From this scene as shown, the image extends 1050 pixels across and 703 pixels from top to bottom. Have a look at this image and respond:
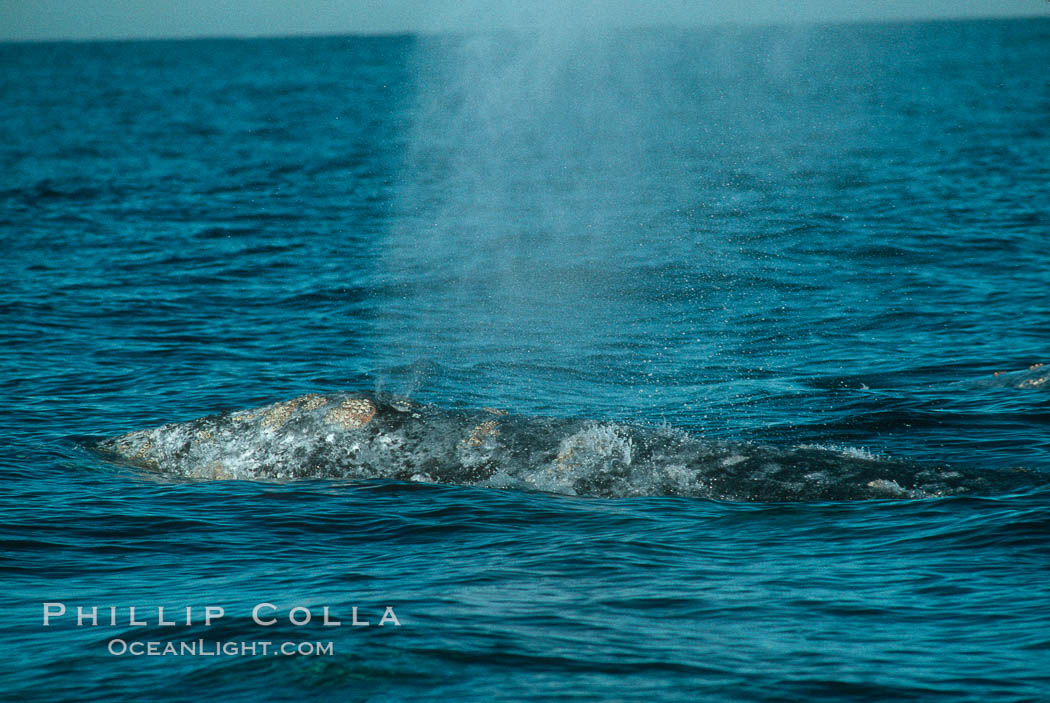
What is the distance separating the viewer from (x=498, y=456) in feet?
41.0

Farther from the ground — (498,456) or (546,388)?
(546,388)

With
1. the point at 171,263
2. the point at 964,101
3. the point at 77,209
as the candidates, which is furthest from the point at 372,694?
the point at 964,101

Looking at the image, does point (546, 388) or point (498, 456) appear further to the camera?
point (546, 388)

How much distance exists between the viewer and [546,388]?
1617 cm

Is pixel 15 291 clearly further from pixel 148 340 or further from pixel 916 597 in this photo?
pixel 916 597

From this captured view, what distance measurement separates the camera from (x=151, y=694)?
7.75m

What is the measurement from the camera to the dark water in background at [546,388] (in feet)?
27.0

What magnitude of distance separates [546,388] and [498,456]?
12.4ft

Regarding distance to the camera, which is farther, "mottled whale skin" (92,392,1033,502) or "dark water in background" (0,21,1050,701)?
"mottled whale skin" (92,392,1033,502)

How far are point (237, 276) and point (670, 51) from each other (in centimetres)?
12946

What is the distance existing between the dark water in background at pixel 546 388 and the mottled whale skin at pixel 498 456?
1.25ft

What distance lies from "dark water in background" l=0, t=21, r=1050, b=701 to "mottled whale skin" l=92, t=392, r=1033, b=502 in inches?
15.0

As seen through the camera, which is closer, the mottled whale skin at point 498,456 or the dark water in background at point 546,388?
the dark water in background at point 546,388

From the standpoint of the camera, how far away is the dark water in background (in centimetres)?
823
